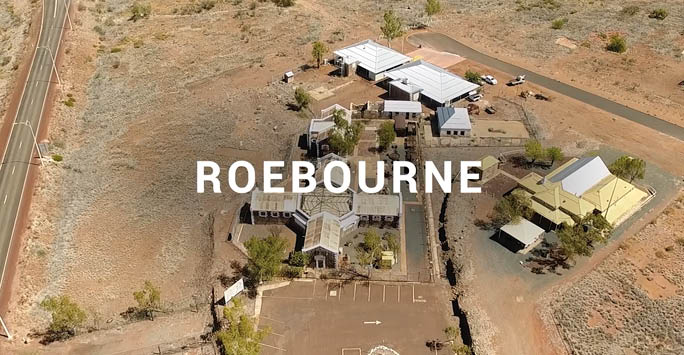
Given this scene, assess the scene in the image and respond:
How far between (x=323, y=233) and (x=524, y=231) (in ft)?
71.3

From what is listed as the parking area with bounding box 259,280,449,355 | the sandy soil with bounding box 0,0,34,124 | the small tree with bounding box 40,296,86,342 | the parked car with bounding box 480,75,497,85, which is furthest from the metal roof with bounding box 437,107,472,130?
the sandy soil with bounding box 0,0,34,124

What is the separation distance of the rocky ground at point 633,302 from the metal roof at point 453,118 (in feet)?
88.7

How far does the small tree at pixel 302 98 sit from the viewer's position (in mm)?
81812

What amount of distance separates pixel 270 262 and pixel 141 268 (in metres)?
14.8

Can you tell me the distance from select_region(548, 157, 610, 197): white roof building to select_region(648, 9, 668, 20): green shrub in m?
63.4

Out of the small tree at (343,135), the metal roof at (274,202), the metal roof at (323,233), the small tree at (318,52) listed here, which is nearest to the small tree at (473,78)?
the small tree at (343,135)

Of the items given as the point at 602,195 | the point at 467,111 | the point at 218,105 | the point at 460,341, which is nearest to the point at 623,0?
the point at 467,111

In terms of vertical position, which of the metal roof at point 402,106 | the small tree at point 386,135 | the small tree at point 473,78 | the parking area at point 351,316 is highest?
the small tree at point 473,78

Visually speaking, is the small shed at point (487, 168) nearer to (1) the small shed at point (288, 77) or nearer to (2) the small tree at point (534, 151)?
(2) the small tree at point (534, 151)

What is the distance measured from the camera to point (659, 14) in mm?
110375

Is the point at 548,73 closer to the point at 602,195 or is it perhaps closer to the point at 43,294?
the point at 602,195

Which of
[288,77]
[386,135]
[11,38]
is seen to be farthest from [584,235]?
[11,38]

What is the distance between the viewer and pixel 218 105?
279 feet

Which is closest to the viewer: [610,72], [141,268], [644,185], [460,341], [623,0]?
[460,341]
